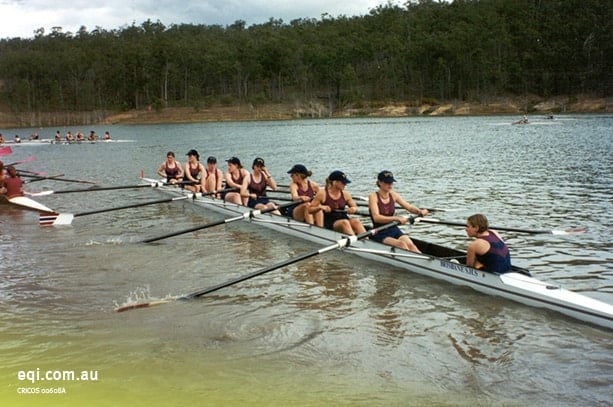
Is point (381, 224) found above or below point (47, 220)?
above

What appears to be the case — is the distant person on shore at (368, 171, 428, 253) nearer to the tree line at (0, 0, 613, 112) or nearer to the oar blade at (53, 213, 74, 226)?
the oar blade at (53, 213, 74, 226)

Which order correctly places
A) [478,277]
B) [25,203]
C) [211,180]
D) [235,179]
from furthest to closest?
[25,203] < [211,180] < [235,179] < [478,277]

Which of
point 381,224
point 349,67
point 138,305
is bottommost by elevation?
point 138,305

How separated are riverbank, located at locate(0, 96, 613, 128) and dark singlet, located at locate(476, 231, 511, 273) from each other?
10342cm

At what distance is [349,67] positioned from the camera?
400 ft

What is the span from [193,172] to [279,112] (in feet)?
315

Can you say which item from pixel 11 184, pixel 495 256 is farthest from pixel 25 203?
pixel 495 256

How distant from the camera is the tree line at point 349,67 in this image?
11512cm

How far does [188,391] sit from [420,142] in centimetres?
4222

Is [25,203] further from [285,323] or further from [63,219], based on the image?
[285,323]

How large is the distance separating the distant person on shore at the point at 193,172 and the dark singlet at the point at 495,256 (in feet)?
39.2

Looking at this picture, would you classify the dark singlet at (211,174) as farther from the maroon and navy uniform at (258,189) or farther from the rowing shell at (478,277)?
the rowing shell at (478,277)

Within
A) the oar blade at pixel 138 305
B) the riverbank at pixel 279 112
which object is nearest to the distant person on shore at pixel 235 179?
the oar blade at pixel 138 305

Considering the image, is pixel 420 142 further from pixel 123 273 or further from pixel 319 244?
pixel 123 273
